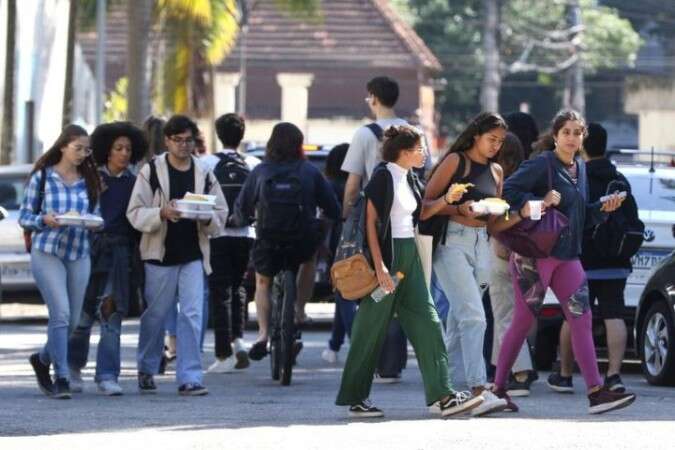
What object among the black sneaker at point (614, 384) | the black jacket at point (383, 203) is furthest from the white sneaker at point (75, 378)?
the black sneaker at point (614, 384)

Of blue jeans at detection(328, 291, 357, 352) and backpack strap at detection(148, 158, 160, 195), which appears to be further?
blue jeans at detection(328, 291, 357, 352)

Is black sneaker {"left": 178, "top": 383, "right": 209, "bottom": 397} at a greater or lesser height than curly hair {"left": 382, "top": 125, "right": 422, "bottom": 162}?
lesser

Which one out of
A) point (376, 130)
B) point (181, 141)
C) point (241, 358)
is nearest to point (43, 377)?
point (181, 141)

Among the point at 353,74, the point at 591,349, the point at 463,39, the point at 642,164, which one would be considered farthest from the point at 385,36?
the point at 591,349

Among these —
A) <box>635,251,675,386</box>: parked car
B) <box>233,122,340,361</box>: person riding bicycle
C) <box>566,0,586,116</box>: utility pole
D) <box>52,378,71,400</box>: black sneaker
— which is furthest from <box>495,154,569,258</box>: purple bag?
<box>566,0,586,116</box>: utility pole

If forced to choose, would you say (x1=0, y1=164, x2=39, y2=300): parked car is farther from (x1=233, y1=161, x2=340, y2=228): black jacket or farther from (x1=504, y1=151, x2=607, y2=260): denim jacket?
(x1=504, y1=151, x2=607, y2=260): denim jacket

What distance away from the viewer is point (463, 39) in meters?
77.9

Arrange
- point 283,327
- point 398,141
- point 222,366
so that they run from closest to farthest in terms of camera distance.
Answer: point 398,141, point 283,327, point 222,366

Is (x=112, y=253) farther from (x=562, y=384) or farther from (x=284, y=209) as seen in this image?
(x=562, y=384)

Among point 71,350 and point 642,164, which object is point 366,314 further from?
point 642,164

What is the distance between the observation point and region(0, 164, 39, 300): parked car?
22.6 m

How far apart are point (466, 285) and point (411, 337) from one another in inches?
21.4

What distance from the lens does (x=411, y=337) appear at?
12.0 meters

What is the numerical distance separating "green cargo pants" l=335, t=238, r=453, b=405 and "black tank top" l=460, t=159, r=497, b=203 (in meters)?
0.62
